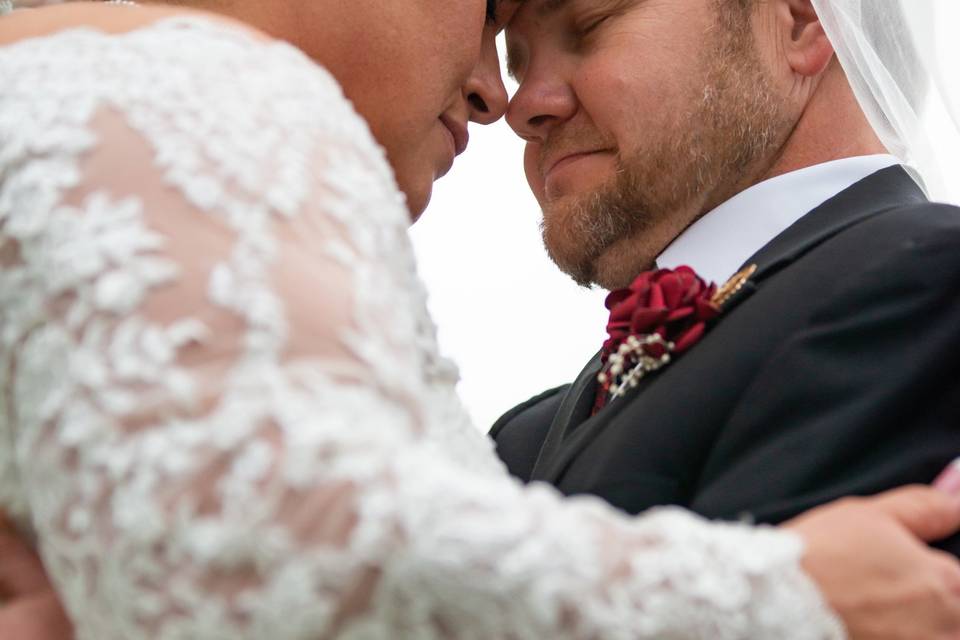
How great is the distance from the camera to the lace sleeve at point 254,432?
763 millimetres

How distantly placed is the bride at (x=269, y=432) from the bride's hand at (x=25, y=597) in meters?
0.05

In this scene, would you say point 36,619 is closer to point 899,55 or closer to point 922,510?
point 922,510

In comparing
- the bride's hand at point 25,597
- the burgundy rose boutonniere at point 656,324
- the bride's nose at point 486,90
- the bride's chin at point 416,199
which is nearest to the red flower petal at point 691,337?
the burgundy rose boutonniere at point 656,324

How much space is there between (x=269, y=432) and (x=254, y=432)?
10 mm

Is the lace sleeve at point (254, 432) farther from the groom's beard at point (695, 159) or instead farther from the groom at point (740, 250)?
the groom's beard at point (695, 159)

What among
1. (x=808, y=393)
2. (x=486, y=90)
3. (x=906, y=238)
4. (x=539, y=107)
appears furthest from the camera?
(x=539, y=107)

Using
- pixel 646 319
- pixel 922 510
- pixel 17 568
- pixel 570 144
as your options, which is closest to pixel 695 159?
pixel 570 144

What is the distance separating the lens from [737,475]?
1.24 metres

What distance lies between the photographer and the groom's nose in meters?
2.05

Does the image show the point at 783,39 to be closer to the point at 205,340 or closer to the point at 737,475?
the point at 737,475

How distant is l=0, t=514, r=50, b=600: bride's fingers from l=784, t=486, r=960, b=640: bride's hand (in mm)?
647

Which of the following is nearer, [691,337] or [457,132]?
[691,337]

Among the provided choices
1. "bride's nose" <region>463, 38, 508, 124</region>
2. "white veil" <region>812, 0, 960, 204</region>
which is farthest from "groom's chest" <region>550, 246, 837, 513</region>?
"bride's nose" <region>463, 38, 508, 124</region>

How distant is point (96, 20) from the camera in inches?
41.8
